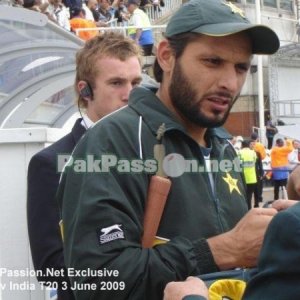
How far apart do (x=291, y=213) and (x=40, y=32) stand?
3641mm

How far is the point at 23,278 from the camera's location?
2.93m

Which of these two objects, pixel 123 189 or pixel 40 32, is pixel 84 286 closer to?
pixel 123 189

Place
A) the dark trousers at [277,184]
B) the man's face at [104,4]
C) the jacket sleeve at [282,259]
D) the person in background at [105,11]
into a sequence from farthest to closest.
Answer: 1. the man's face at [104,4]
2. the person in background at [105,11]
3. the dark trousers at [277,184]
4. the jacket sleeve at [282,259]

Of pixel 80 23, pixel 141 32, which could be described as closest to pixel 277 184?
pixel 141 32

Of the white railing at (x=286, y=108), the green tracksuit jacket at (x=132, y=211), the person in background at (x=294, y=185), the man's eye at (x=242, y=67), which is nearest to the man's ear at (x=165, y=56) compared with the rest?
the green tracksuit jacket at (x=132, y=211)

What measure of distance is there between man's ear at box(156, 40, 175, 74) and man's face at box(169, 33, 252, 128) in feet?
0.10

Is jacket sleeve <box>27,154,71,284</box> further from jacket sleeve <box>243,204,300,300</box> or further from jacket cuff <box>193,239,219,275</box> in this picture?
jacket sleeve <box>243,204,300,300</box>

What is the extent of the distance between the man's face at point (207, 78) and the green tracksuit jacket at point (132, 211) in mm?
71

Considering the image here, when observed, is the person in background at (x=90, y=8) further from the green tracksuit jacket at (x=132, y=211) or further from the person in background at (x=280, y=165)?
the green tracksuit jacket at (x=132, y=211)

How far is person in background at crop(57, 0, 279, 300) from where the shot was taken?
5.17 ft

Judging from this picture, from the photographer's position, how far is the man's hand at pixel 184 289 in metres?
1.47

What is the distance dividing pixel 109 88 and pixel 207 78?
1074mm

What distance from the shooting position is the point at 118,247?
1563 millimetres

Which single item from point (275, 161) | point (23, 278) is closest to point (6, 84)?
point (23, 278)
